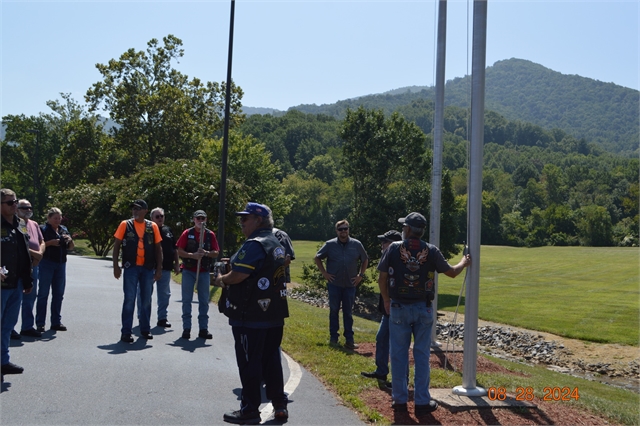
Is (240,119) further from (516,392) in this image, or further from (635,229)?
(635,229)

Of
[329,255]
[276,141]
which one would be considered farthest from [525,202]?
[329,255]

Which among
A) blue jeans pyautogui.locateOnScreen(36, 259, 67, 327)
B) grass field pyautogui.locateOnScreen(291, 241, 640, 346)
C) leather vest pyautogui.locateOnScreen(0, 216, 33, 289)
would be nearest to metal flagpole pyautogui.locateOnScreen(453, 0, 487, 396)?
leather vest pyautogui.locateOnScreen(0, 216, 33, 289)

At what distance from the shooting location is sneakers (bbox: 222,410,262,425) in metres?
6.49

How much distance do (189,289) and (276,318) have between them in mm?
4399

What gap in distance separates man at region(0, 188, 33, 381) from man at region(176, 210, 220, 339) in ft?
10.0

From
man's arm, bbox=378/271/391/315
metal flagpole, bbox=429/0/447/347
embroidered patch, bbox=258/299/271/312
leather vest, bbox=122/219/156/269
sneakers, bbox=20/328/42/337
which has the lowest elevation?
sneakers, bbox=20/328/42/337

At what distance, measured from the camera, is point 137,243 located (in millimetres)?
10094

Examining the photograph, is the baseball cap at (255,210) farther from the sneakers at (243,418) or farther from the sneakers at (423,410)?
the sneakers at (423,410)

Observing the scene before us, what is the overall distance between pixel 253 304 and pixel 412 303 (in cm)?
169

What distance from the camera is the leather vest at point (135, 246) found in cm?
998

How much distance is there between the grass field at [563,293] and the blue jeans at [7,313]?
22261mm

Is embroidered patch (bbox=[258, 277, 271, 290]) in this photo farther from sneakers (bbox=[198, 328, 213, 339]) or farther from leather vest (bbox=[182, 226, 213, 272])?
sneakers (bbox=[198, 328, 213, 339])

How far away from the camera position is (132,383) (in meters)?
7.54

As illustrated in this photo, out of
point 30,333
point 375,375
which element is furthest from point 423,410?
point 30,333
